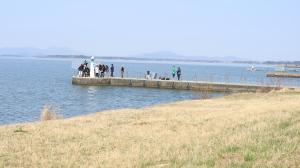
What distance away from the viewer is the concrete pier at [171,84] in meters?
51.7

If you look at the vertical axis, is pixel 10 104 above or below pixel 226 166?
below

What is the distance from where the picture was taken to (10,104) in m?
38.0

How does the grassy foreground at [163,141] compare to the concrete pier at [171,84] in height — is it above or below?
above

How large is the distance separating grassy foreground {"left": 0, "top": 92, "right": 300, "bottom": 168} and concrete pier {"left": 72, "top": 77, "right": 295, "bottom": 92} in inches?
1278

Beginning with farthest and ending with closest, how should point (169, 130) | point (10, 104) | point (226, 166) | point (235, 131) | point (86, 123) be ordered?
point (10, 104) → point (86, 123) → point (169, 130) → point (235, 131) → point (226, 166)

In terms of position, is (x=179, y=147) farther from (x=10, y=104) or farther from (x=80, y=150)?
(x=10, y=104)

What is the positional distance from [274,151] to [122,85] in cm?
4745

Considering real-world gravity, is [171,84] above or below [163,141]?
below

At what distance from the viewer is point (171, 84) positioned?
181ft

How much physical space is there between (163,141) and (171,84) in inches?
1643

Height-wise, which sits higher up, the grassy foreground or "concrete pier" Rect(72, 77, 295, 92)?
the grassy foreground

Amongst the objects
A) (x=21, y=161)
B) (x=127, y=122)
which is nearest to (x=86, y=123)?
(x=127, y=122)

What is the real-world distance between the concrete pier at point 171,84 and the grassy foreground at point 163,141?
3247cm

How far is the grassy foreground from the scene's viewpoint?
411 inches
